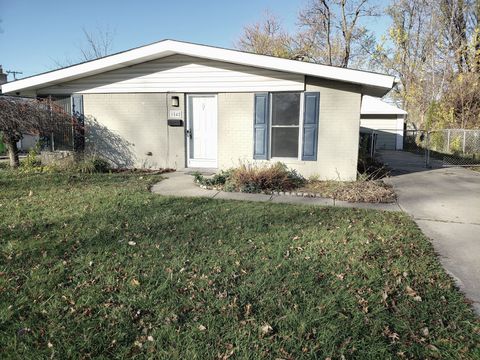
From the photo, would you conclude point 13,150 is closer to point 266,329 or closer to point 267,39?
point 266,329

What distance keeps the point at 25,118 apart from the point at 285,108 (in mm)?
6661

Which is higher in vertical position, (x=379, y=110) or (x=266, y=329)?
(x=379, y=110)

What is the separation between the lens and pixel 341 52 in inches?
996

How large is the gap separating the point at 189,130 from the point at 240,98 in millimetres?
1712

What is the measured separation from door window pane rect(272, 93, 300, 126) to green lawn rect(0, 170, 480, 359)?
12.8ft

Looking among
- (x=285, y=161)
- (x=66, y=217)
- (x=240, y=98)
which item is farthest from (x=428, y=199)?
(x=66, y=217)

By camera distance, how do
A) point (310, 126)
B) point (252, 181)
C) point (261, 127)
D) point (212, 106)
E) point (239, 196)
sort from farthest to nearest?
1. point (212, 106)
2. point (261, 127)
3. point (310, 126)
4. point (252, 181)
5. point (239, 196)

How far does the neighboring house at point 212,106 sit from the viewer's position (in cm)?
809

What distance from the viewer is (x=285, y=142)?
8.57 meters

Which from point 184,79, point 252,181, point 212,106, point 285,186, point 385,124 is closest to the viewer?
point 252,181

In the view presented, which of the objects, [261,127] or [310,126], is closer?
[310,126]

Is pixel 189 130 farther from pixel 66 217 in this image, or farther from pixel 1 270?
pixel 1 270

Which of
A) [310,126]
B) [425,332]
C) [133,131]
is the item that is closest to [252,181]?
[310,126]

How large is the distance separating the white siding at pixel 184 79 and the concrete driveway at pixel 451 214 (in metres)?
3.73
